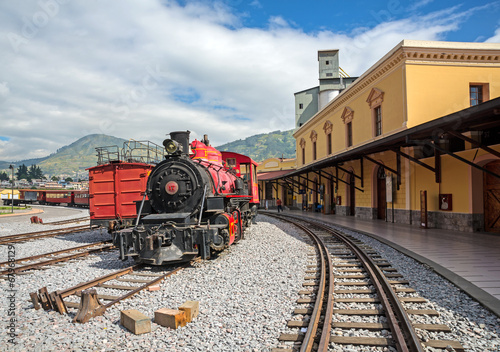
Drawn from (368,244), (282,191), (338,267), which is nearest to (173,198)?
(338,267)

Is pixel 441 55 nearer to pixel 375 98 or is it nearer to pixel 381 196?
pixel 375 98

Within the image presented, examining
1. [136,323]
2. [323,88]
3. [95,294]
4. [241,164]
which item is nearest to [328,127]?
[241,164]

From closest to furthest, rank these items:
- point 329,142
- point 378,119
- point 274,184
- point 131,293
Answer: point 131,293
point 378,119
point 329,142
point 274,184

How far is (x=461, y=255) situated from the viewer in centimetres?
738

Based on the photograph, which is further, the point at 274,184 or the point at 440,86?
the point at 274,184

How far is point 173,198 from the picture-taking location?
297 inches

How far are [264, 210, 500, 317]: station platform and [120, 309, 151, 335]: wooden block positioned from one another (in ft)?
14.0

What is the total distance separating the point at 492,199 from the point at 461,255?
180 inches

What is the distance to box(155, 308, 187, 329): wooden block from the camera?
12.4 feet

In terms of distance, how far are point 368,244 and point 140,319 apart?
7.68 metres

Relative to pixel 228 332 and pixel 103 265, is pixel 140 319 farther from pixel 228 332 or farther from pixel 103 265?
pixel 103 265

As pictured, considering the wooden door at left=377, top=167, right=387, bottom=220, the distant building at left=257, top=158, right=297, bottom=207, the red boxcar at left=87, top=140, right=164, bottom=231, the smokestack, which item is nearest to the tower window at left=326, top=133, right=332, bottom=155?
the wooden door at left=377, top=167, right=387, bottom=220

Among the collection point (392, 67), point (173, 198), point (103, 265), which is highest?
point (392, 67)

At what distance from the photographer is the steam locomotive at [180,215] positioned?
6.61m
